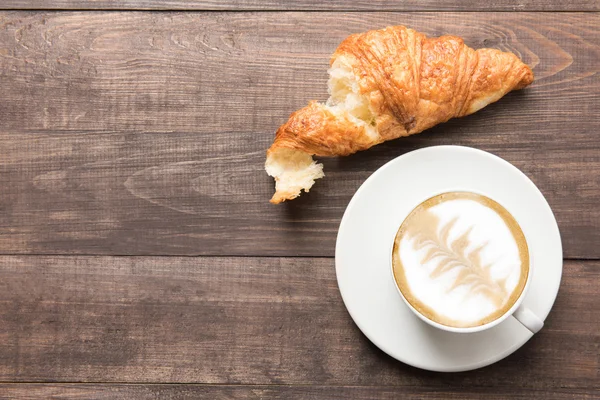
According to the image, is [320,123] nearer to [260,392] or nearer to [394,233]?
[394,233]

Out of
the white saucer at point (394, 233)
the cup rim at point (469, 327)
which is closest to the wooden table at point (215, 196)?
the white saucer at point (394, 233)

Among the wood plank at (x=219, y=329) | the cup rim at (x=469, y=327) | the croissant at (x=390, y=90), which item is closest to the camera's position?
the cup rim at (x=469, y=327)

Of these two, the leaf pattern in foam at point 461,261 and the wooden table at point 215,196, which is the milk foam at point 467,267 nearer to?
the leaf pattern in foam at point 461,261

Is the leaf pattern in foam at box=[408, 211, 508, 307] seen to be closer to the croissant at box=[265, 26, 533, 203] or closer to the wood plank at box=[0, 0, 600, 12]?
the croissant at box=[265, 26, 533, 203]

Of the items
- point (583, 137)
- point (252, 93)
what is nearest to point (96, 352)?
point (252, 93)

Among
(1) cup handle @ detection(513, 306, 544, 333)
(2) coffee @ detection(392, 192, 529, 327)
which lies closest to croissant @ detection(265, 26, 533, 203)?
(2) coffee @ detection(392, 192, 529, 327)

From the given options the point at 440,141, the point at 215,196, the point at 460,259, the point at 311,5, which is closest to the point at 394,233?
the point at 460,259
